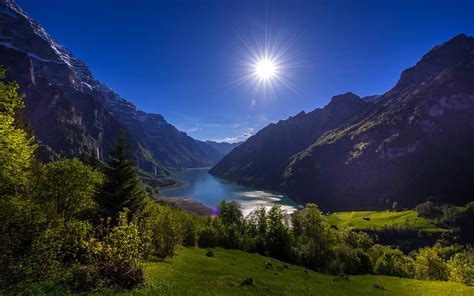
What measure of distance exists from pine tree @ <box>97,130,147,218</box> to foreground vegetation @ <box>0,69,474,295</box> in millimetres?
138

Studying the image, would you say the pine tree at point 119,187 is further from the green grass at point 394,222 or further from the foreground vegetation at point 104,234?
the green grass at point 394,222

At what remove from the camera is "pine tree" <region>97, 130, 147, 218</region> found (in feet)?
119

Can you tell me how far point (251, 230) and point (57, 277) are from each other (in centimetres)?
6388

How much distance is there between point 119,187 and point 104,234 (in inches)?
358

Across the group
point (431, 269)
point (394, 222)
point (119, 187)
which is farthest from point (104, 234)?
A: point (394, 222)

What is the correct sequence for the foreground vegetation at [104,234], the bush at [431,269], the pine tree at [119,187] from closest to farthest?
the foreground vegetation at [104,234] < the pine tree at [119,187] < the bush at [431,269]

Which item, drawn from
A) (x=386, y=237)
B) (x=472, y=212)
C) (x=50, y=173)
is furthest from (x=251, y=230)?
(x=472, y=212)

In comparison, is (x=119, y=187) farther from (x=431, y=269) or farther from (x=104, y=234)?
(x=431, y=269)

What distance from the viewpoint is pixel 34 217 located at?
22.7 meters

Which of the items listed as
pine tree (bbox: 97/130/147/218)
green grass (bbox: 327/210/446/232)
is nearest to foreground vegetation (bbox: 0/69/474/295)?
pine tree (bbox: 97/130/147/218)

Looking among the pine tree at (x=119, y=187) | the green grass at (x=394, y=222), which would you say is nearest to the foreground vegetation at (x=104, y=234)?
the pine tree at (x=119, y=187)

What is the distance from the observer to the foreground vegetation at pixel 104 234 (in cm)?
1816

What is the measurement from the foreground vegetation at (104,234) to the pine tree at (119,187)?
0.14m

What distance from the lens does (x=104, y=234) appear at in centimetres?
2955
